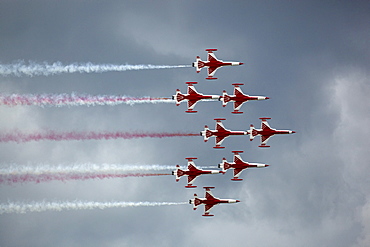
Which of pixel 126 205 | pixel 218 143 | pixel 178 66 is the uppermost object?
pixel 178 66

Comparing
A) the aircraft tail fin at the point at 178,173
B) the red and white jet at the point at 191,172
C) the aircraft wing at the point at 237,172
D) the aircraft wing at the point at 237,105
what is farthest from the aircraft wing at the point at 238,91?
the aircraft tail fin at the point at 178,173

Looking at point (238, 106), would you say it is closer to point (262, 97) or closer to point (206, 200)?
point (262, 97)

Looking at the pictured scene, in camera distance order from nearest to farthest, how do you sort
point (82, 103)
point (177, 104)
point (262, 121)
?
1. point (82, 103)
2. point (177, 104)
3. point (262, 121)

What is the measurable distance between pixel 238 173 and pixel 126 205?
890 inches

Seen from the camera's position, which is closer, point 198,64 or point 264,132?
point 198,64

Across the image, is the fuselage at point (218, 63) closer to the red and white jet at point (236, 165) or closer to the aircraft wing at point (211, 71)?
the aircraft wing at point (211, 71)

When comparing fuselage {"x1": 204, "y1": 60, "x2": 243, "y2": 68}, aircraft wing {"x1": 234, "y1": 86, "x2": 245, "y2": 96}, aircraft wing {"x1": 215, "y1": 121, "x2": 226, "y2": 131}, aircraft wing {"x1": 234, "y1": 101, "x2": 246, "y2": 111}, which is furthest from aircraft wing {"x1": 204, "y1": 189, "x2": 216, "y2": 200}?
fuselage {"x1": 204, "y1": 60, "x2": 243, "y2": 68}

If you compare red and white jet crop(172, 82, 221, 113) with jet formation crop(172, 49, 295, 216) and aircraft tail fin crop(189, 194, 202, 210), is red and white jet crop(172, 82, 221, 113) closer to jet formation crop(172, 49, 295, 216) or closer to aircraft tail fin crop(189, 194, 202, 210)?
jet formation crop(172, 49, 295, 216)

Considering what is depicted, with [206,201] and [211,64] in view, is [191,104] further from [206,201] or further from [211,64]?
[206,201]

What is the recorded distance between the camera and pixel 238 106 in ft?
514

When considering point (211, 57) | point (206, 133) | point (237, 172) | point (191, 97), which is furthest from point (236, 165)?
point (211, 57)

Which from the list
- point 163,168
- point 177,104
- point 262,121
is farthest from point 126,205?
point 262,121

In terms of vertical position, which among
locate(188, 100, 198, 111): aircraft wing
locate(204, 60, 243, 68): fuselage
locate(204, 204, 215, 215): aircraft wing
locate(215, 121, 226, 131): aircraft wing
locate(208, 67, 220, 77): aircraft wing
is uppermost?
locate(204, 60, 243, 68): fuselage

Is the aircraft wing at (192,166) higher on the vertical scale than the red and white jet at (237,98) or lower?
lower
